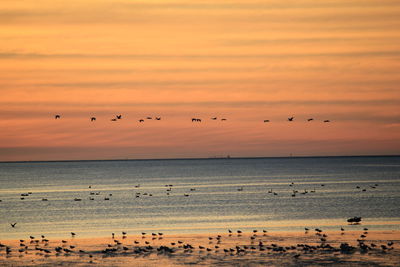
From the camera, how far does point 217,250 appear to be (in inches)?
2530

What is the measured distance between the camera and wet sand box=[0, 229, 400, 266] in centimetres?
5912

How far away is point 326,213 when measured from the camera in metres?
99.9

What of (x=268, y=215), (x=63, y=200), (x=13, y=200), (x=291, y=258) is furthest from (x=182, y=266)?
(x=13, y=200)

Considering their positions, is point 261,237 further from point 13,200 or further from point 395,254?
point 13,200

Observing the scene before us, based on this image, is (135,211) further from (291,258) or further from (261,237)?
(291,258)

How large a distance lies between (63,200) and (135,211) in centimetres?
3208

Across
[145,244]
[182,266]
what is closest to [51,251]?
[145,244]

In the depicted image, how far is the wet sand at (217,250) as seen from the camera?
2328 inches

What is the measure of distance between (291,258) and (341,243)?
30.7 ft

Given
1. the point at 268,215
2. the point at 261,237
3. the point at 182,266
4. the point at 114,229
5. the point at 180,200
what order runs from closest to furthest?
the point at 182,266
the point at 261,237
the point at 114,229
the point at 268,215
the point at 180,200

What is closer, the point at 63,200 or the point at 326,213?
the point at 326,213

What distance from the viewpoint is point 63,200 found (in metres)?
137

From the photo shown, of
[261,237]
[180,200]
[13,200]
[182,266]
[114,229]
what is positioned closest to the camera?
[182,266]

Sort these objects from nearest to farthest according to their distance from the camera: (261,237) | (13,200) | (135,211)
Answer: (261,237)
(135,211)
(13,200)
